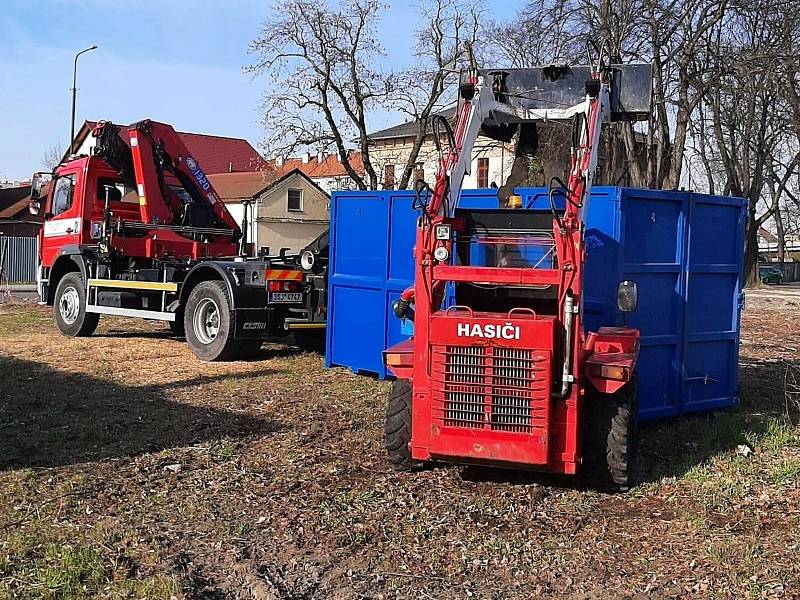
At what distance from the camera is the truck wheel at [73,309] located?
48.1 feet

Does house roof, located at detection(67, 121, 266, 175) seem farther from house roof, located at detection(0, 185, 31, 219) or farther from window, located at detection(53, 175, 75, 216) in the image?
window, located at detection(53, 175, 75, 216)

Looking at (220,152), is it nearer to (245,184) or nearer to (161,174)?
(245,184)

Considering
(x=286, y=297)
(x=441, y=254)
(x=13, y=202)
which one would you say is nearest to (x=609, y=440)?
(x=441, y=254)

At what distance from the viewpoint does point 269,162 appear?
3384 centimetres

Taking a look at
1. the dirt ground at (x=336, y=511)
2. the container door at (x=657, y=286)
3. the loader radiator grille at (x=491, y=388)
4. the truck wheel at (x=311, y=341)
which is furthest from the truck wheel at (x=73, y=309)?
the loader radiator grille at (x=491, y=388)

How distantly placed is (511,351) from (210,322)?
7356mm

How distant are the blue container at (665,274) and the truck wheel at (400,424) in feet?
7.22

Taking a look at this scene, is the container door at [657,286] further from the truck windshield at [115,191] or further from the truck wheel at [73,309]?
the truck wheel at [73,309]

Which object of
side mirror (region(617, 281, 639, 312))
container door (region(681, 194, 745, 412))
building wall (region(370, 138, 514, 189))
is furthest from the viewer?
building wall (region(370, 138, 514, 189))

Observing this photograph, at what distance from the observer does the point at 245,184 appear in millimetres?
50188

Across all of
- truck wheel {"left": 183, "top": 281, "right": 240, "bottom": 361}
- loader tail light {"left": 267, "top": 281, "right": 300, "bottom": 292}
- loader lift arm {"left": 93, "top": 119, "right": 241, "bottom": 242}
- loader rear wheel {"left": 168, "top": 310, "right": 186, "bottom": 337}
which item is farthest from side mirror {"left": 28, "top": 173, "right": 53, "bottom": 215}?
loader tail light {"left": 267, "top": 281, "right": 300, "bottom": 292}

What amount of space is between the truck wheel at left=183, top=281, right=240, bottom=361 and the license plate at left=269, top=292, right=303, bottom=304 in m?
0.57

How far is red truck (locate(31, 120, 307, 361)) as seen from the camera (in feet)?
44.8

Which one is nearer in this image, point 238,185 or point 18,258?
point 18,258
